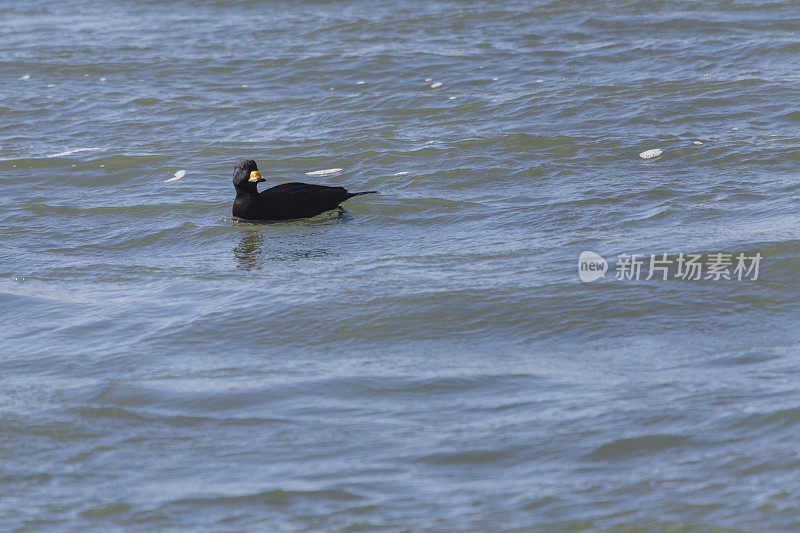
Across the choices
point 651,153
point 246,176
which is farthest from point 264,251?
point 651,153

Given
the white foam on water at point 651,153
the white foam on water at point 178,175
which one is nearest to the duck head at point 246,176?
the white foam on water at point 178,175

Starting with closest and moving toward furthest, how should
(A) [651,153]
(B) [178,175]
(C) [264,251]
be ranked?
1. (C) [264,251]
2. (A) [651,153]
3. (B) [178,175]

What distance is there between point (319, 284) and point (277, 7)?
41.6 feet

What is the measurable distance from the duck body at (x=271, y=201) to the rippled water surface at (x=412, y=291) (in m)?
0.14

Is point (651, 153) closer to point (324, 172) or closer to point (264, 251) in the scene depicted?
point (324, 172)

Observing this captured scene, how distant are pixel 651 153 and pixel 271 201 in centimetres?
380

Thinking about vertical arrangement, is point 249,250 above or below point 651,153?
below

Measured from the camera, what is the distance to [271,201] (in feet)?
31.2

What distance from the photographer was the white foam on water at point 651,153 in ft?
33.8

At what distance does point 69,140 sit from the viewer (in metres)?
12.8

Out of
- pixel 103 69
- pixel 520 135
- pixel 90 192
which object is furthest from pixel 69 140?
pixel 520 135

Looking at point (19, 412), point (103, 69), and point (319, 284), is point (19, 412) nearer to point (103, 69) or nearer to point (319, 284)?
point (319, 284)

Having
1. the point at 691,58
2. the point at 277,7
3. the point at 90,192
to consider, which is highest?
the point at 277,7

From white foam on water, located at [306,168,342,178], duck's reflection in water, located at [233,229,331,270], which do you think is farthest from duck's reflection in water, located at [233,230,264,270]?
white foam on water, located at [306,168,342,178]
